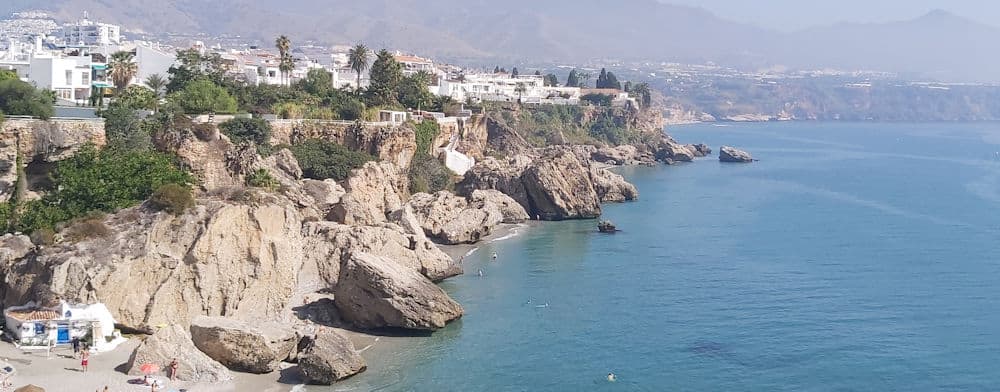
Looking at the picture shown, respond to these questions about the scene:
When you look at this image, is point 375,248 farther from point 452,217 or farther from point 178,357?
point 178,357

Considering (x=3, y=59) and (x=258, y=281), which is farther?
(x=3, y=59)

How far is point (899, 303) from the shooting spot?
39.2 m

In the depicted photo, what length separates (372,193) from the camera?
51188 millimetres

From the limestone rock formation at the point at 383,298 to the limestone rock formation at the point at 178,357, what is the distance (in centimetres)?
613

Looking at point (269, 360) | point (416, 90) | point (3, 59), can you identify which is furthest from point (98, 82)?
point (269, 360)

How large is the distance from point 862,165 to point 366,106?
55054 mm

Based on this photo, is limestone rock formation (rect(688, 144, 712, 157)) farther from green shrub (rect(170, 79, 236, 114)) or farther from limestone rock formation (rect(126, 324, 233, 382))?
limestone rock formation (rect(126, 324, 233, 382))

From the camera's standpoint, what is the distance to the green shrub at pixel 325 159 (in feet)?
163

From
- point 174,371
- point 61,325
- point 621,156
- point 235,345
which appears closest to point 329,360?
point 235,345

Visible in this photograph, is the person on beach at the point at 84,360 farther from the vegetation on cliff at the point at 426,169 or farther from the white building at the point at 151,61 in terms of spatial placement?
the white building at the point at 151,61

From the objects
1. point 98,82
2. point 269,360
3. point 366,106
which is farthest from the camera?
point 366,106

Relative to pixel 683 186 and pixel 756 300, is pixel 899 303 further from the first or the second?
pixel 683 186

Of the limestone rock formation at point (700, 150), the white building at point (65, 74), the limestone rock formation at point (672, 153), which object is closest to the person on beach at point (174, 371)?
the white building at point (65, 74)

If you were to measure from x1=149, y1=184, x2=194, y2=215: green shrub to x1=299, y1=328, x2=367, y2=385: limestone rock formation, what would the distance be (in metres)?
5.81
